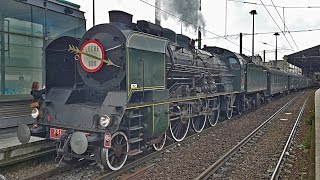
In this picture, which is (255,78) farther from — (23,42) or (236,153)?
(23,42)

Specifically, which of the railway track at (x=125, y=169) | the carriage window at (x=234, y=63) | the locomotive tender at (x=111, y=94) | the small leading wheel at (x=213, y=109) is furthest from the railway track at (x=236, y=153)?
the carriage window at (x=234, y=63)

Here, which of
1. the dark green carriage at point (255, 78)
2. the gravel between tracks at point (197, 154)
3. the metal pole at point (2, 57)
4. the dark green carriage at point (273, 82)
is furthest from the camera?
the dark green carriage at point (273, 82)

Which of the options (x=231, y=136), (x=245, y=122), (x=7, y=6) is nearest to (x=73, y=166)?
(x=7, y=6)

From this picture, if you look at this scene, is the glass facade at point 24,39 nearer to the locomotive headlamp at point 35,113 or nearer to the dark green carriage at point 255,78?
the locomotive headlamp at point 35,113

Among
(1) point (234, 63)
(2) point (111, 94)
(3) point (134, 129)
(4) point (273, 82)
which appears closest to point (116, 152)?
(3) point (134, 129)

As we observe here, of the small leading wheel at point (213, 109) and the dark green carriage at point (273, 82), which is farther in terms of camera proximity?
the dark green carriage at point (273, 82)

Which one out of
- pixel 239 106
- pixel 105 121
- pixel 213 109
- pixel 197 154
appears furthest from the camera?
pixel 239 106

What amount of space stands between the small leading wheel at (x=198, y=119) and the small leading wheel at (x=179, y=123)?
47 cm

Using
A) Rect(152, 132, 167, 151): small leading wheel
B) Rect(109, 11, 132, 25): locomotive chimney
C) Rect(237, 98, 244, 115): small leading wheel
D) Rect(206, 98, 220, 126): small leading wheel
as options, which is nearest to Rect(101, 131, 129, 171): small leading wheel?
Rect(152, 132, 167, 151): small leading wheel

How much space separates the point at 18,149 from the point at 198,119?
611cm

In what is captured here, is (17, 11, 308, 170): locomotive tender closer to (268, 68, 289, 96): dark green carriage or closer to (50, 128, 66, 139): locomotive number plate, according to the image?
(50, 128, 66, 139): locomotive number plate

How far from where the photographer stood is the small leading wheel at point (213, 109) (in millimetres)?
11384

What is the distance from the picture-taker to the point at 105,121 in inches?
229

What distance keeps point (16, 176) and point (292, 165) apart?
19.3 ft
